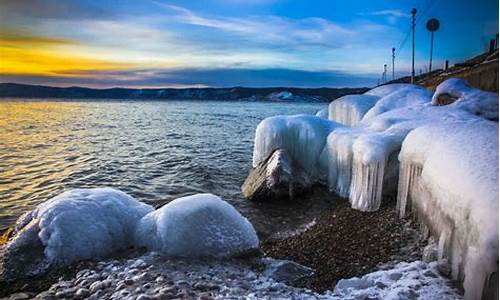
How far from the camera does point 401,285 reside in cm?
409

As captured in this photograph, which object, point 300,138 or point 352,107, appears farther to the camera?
point 352,107

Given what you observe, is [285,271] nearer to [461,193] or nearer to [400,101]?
[461,193]

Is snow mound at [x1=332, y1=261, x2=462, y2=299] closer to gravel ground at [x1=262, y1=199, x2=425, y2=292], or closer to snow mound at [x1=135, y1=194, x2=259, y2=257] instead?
gravel ground at [x1=262, y1=199, x2=425, y2=292]

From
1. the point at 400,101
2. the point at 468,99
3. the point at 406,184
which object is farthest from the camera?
the point at 400,101

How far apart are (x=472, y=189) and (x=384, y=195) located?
4.23m

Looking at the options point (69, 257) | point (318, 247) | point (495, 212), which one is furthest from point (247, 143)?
point (495, 212)

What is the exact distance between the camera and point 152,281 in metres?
4.26

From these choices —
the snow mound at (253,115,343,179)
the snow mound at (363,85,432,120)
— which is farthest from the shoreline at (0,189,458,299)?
the snow mound at (363,85,432,120)

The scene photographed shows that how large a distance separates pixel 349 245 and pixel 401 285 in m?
1.97

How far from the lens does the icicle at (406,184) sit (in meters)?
6.03

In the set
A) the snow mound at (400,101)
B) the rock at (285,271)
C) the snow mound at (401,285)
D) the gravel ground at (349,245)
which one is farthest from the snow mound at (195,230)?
the snow mound at (400,101)

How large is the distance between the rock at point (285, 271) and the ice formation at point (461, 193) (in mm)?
1706

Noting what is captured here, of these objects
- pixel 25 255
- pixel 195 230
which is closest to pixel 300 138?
pixel 195 230

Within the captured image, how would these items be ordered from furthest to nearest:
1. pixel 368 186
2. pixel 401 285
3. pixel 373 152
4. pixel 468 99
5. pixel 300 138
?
pixel 300 138 → pixel 468 99 → pixel 368 186 → pixel 373 152 → pixel 401 285
